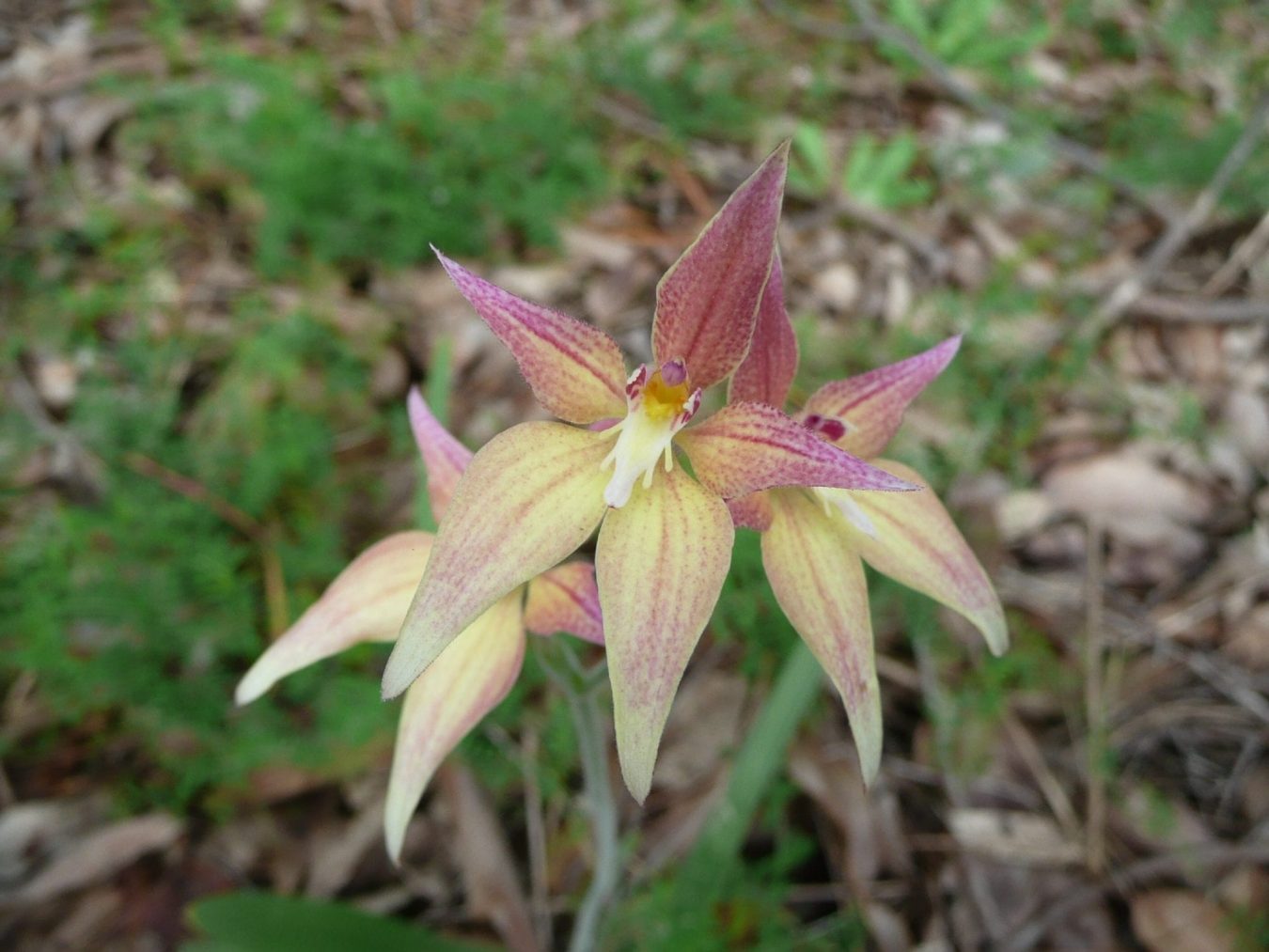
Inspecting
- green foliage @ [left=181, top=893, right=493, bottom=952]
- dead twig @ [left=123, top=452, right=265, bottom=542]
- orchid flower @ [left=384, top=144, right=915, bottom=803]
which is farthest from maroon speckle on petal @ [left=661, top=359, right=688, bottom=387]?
dead twig @ [left=123, top=452, right=265, bottom=542]

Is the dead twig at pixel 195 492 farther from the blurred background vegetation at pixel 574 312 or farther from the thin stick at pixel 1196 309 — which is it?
the thin stick at pixel 1196 309

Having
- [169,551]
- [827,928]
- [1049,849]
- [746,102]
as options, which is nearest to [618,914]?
[827,928]

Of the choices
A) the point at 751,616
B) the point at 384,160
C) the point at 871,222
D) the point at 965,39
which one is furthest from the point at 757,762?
the point at 965,39

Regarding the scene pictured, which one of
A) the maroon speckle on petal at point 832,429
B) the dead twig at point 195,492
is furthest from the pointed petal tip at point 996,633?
the dead twig at point 195,492

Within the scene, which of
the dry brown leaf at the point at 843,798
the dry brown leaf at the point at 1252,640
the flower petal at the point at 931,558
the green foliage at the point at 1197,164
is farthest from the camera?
the green foliage at the point at 1197,164

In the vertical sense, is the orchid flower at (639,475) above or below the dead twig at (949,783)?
above

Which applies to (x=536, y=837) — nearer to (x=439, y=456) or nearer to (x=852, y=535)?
(x=439, y=456)
